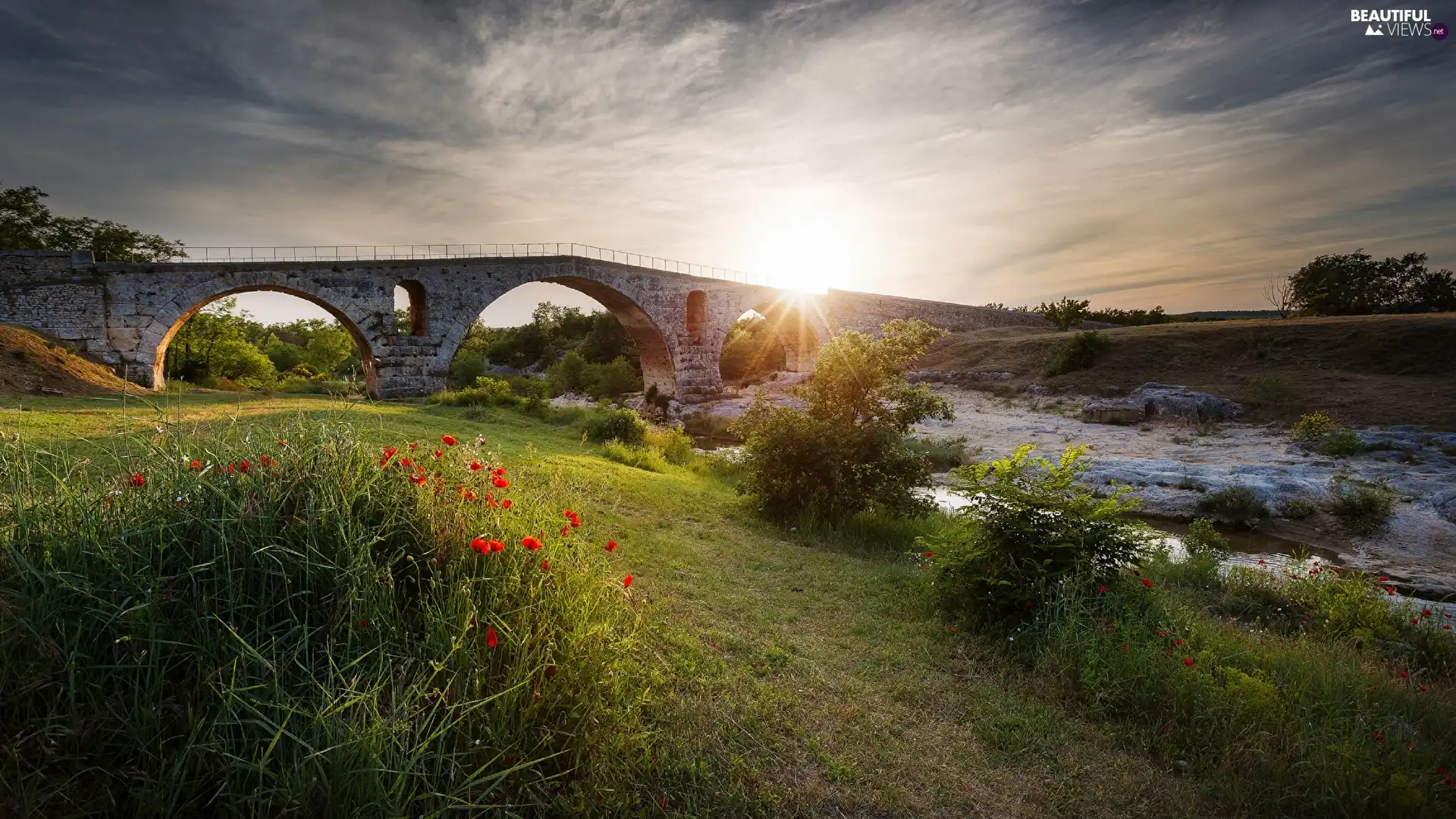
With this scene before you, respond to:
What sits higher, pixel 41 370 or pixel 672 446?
pixel 41 370

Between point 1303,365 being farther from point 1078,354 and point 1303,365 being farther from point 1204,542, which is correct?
point 1204,542

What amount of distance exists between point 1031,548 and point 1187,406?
1965 centimetres

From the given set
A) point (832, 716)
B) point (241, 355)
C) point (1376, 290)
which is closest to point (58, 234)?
point (241, 355)

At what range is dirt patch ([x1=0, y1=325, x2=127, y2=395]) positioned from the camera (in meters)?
13.3

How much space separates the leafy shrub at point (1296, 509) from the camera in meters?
11.5

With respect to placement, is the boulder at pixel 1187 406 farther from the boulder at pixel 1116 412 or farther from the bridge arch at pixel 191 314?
the bridge arch at pixel 191 314

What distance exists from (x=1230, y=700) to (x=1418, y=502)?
12.2 metres

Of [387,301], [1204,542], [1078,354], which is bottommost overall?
[1204,542]

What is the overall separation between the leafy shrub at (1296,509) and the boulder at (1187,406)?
370 inches

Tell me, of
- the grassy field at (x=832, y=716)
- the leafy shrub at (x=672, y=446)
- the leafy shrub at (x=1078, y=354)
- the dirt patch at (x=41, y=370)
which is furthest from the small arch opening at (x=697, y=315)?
the grassy field at (x=832, y=716)

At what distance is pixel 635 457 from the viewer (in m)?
12.3

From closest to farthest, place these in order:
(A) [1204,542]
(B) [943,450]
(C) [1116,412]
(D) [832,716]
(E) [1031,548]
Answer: (D) [832,716] → (E) [1031,548] → (A) [1204,542] → (B) [943,450] → (C) [1116,412]

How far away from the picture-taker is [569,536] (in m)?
3.91

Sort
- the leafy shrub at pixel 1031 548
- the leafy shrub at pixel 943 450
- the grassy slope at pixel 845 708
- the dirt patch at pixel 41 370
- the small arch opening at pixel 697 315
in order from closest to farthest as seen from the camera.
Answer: the grassy slope at pixel 845 708
the leafy shrub at pixel 1031 548
the dirt patch at pixel 41 370
the leafy shrub at pixel 943 450
the small arch opening at pixel 697 315
